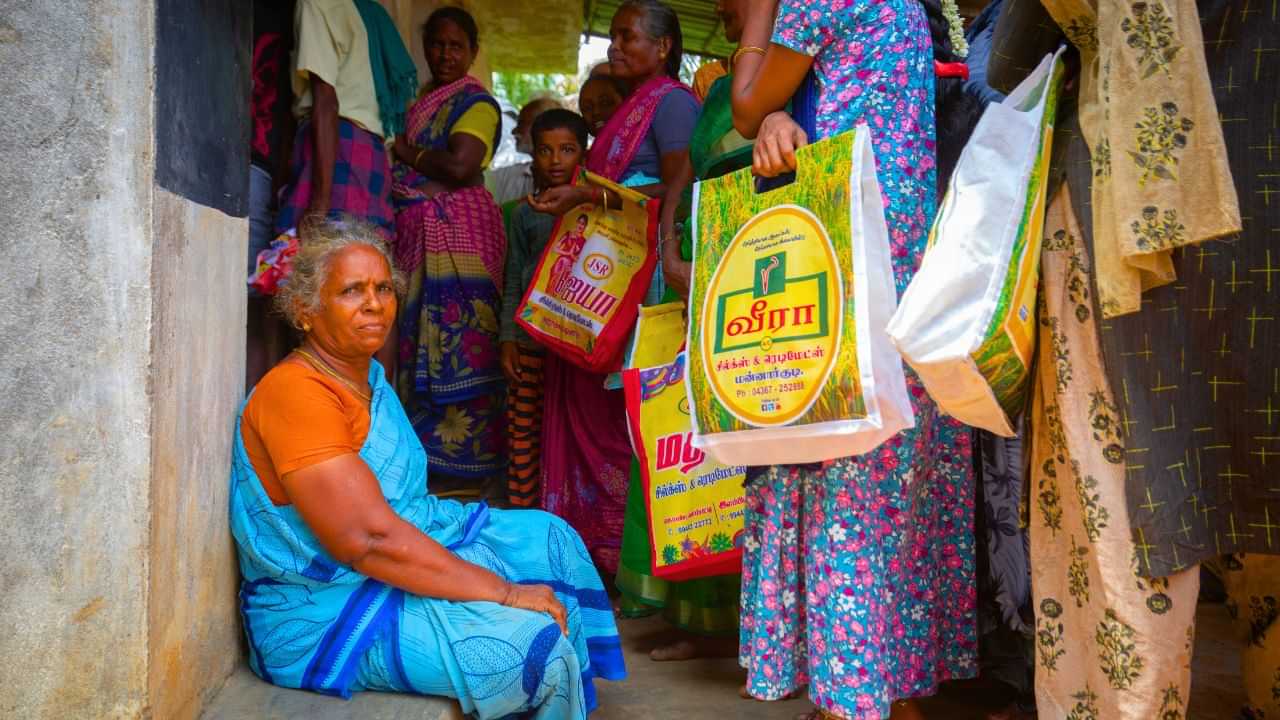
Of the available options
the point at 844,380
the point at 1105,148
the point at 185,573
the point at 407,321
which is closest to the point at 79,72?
the point at 185,573

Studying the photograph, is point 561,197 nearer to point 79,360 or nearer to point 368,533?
point 368,533

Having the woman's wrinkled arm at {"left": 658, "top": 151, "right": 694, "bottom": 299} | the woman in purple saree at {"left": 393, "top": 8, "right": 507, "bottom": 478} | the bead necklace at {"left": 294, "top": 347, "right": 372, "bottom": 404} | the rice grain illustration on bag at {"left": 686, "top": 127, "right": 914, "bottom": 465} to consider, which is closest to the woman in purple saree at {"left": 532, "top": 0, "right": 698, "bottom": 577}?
the woman's wrinkled arm at {"left": 658, "top": 151, "right": 694, "bottom": 299}

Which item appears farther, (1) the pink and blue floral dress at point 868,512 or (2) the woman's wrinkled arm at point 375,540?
(2) the woman's wrinkled arm at point 375,540

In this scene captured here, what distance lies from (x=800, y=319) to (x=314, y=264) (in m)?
1.31

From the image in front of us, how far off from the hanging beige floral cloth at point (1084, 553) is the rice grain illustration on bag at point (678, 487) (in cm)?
111

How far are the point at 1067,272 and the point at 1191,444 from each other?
39 cm

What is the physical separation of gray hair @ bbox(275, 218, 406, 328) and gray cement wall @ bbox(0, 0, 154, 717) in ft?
2.22

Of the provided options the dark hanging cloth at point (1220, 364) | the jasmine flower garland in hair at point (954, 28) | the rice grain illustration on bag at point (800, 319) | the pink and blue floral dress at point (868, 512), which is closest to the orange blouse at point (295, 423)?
the rice grain illustration on bag at point (800, 319)

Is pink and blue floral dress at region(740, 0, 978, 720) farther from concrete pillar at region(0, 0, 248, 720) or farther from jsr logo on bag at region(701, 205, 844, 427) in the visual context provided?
concrete pillar at region(0, 0, 248, 720)

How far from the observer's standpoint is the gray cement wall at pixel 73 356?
1994 millimetres

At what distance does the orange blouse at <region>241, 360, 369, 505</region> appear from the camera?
8.03ft

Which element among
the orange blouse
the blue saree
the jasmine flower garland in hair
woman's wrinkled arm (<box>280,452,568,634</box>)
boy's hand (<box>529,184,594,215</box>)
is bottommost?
the blue saree

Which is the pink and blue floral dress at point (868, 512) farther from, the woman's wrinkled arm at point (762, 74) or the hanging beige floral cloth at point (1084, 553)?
the hanging beige floral cloth at point (1084, 553)

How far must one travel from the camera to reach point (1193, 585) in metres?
1.90
